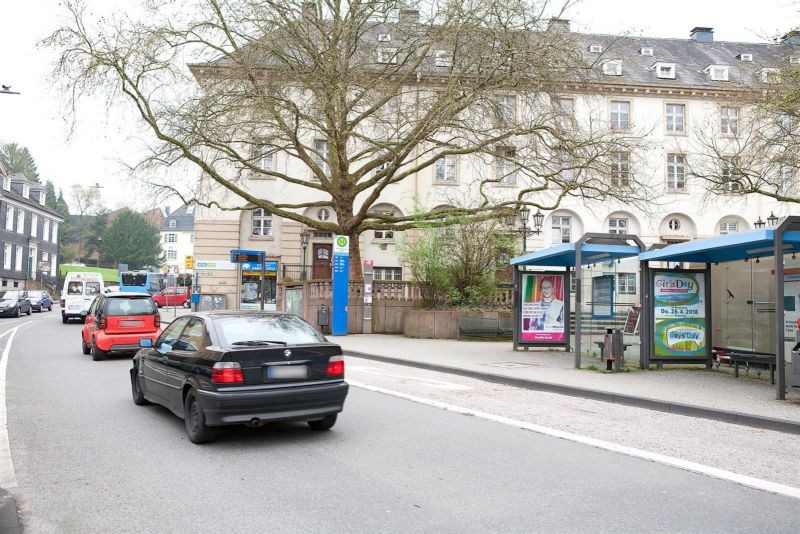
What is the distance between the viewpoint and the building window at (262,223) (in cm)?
3941

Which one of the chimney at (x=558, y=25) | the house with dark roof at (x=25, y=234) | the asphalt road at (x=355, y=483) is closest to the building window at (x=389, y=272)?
the chimney at (x=558, y=25)

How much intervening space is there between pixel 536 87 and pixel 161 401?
15.3m

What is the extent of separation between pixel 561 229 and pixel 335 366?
1355 inches

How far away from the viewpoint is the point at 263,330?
23.3 feet

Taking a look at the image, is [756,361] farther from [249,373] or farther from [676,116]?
[676,116]

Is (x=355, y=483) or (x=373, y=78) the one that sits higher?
(x=373, y=78)

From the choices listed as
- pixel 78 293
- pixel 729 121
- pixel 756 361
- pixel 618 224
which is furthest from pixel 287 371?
pixel 618 224

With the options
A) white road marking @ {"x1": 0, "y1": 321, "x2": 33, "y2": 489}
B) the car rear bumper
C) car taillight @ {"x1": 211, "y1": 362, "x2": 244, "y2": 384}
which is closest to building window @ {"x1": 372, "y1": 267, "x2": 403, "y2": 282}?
white road marking @ {"x1": 0, "y1": 321, "x2": 33, "y2": 489}

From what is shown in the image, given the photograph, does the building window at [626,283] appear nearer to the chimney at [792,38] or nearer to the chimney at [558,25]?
the chimney at [792,38]

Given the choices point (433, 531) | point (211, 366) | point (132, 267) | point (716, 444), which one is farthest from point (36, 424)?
point (132, 267)

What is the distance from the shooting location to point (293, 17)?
20.7m

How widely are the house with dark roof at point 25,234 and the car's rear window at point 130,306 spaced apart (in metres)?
52.3

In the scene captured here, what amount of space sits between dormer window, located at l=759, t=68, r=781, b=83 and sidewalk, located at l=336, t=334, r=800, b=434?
7085mm

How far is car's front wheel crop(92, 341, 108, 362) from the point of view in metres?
15.0
